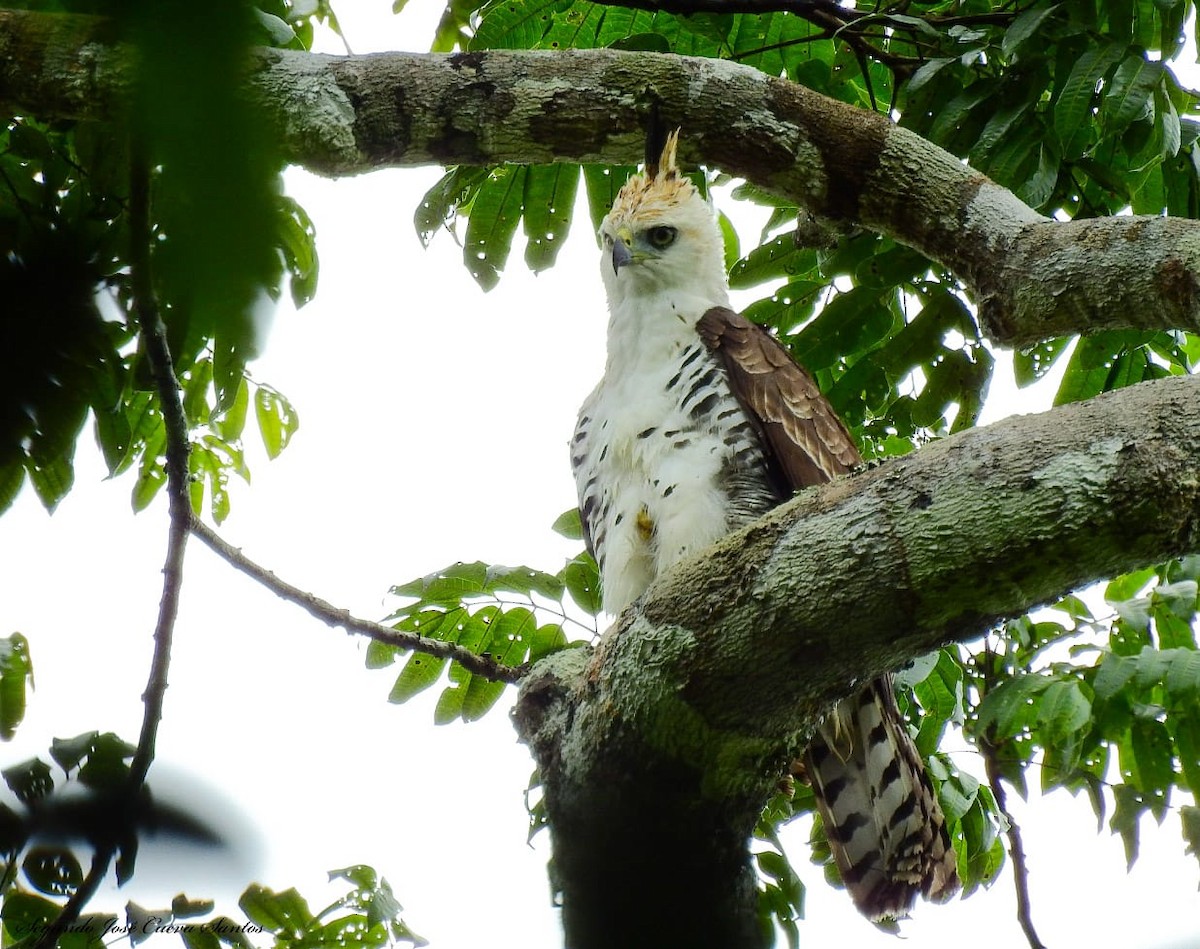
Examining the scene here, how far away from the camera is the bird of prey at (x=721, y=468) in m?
3.63

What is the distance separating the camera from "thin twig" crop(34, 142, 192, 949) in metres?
0.57

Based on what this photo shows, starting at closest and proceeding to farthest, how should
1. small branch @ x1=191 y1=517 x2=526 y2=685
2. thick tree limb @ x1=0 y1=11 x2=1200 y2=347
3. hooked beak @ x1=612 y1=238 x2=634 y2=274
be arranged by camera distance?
1. thick tree limb @ x1=0 y1=11 x2=1200 y2=347
2. small branch @ x1=191 y1=517 x2=526 y2=685
3. hooked beak @ x1=612 y1=238 x2=634 y2=274

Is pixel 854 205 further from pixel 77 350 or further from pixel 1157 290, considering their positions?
pixel 77 350

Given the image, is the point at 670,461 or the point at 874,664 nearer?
the point at 874,664

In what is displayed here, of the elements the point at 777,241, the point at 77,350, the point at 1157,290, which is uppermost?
the point at 777,241

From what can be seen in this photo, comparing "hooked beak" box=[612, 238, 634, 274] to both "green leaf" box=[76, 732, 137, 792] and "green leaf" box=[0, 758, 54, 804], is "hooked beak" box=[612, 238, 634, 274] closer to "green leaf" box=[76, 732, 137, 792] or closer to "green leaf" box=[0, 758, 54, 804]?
"green leaf" box=[76, 732, 137, 792]

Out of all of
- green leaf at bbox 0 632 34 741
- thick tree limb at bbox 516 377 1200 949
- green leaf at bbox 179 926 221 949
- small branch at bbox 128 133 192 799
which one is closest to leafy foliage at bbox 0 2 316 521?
small branch at bbox 128 133 192 799

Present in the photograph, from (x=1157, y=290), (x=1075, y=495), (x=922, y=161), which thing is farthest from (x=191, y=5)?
(x=922, y=161)

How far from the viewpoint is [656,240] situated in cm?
474

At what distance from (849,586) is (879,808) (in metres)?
1.81

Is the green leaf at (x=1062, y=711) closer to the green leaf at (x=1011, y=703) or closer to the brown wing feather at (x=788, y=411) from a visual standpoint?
the green leaf at (x=1011, y=703)

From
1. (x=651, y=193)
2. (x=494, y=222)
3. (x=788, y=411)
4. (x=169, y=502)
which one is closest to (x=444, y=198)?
(x=494, y=222)

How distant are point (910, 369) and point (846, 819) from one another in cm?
152

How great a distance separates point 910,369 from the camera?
420cm
